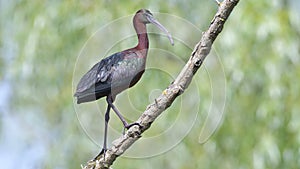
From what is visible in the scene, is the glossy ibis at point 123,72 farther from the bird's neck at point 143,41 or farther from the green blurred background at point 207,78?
the green blurred background at point 207,78

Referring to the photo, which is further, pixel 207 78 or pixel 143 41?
pixel 207 78

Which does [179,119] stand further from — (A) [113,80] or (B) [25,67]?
(A) [113,80]

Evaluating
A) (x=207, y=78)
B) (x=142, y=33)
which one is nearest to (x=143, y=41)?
(x=142, y=33)

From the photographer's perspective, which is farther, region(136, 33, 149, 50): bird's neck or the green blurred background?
→ the green blurred background

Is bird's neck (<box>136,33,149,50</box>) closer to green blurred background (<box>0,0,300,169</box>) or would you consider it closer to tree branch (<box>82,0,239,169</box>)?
tree branch (<box>82,0,239,169</box>)

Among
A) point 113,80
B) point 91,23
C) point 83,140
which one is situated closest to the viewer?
point 113,80

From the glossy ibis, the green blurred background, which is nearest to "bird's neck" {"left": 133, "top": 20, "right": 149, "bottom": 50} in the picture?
the glossy ibis

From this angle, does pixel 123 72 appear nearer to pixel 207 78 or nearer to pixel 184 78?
pixel 184 78

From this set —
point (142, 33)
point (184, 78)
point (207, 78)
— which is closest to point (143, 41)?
point (142, 33)

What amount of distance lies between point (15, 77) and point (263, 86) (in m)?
1.40

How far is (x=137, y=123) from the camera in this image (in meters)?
1.52

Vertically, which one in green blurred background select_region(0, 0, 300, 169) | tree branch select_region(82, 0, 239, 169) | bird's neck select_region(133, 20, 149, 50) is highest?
green blurred background select_region(0, 0, 300, 169)

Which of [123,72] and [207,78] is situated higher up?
[207,78]

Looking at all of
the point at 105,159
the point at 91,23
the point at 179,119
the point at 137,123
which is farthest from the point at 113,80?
the point at 91,23
